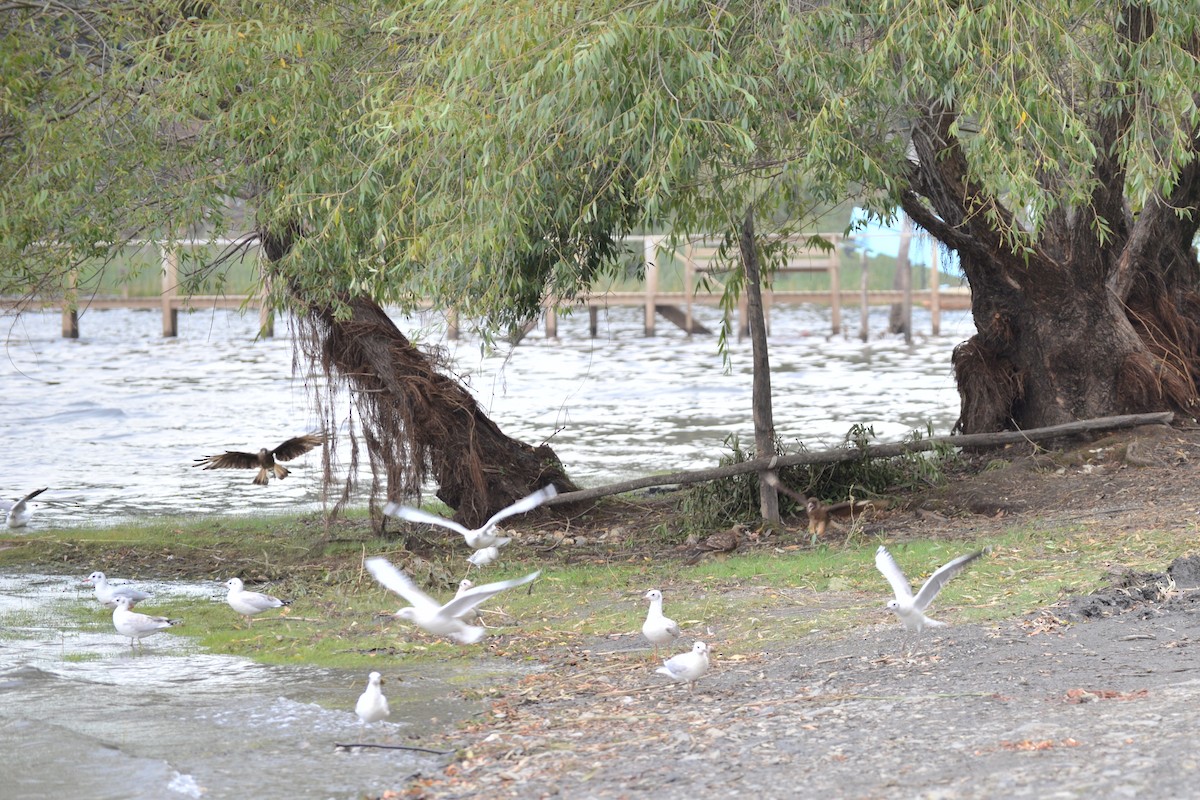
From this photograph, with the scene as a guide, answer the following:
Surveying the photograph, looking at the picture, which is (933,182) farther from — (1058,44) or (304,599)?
(304,599)

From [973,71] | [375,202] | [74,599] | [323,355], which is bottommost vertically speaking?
[74,599]

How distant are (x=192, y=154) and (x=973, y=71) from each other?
5.49 m

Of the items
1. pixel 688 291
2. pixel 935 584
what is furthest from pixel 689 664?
pixel 688 291

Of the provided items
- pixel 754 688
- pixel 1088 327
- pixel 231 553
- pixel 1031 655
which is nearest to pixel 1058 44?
pixel 1031 655

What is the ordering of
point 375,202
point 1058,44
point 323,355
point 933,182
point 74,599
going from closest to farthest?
point 1058,44 < point 375,202 < point 74,599 < point 323,355 < point 933,182

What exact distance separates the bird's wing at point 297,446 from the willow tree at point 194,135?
52.4 inches

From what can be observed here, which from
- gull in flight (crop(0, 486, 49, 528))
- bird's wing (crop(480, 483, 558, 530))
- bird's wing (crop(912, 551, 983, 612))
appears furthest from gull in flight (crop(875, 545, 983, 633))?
gull in flight (crop(0, 486, 49, 528))

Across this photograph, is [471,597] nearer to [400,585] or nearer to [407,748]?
[400,585]

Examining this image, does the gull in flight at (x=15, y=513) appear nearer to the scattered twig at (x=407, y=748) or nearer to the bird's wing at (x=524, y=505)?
the bird's wing at (x=524, y=505)

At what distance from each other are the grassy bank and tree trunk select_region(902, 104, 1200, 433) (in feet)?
10.9

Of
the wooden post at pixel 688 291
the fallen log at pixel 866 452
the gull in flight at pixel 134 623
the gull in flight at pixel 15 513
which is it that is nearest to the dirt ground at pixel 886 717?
the gull in flight at pixel 134 623

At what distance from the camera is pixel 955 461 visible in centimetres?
1404

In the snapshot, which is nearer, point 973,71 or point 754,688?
point 754,688

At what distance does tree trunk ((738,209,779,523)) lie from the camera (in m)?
11.2
